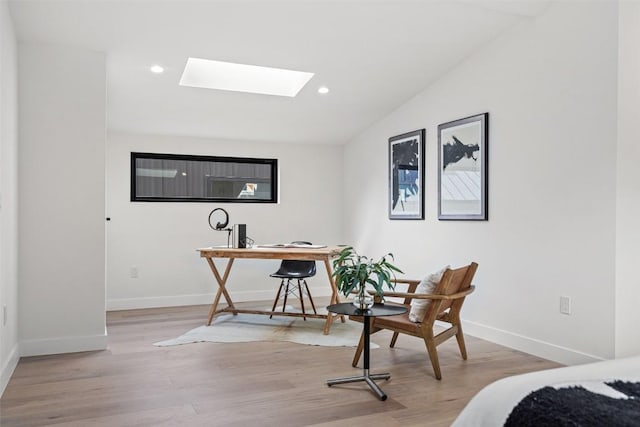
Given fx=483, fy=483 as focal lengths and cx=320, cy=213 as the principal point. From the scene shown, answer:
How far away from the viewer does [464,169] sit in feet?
14.0

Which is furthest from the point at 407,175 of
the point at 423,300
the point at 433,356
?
the point at 433,356

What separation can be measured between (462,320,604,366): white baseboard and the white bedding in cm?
206

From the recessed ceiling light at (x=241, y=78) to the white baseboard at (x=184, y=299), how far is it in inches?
96.5

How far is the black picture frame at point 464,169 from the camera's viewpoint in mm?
4059

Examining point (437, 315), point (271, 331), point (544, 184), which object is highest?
point (544, 184)

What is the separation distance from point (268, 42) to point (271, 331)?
244 centimetres

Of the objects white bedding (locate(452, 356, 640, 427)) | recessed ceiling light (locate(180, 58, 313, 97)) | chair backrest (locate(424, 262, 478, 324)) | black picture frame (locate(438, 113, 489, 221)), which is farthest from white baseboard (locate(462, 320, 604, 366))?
recessed ceiling light (locate(180, 58, 313, 97))

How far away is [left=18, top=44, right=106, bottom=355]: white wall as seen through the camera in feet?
11.6

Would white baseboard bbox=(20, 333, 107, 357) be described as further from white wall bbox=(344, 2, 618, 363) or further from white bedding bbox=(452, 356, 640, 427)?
white bedding bbox=(452, 356, 640, 427)

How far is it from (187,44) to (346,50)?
50.1 inches

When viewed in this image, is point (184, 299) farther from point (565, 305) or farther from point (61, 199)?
point (565, 305)

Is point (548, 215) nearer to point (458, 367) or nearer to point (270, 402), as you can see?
point (458, 367)

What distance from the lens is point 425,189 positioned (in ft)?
15.7

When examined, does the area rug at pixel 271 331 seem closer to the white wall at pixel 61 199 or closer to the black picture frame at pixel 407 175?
the white wall at pixel 61 199
